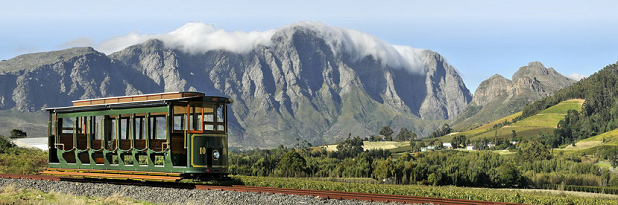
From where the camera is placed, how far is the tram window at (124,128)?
33156 mm

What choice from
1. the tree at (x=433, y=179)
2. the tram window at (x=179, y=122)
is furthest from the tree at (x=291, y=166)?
the tram window at (x=179, y=122)

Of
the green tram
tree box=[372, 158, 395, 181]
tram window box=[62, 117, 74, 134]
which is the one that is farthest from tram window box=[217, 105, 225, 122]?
tree box=[372, 158, 395, 181]

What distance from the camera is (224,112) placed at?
31.6m

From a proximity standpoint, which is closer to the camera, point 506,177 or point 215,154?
point 215,154

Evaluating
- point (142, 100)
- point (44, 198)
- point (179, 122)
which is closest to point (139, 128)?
point (142, 100)

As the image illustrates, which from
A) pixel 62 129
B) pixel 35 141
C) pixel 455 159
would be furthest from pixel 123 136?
pixel 455 159

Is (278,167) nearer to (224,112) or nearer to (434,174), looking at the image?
(434,174)

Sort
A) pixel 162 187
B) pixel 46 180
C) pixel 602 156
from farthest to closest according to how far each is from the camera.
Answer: pixel 602 156 → pixel 46 180 → pixel 162 187

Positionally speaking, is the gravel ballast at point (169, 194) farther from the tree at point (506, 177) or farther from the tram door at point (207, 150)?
the tree at point (506, 177)

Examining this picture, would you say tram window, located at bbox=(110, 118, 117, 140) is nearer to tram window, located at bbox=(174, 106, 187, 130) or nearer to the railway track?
the railway track

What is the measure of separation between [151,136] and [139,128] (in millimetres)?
978

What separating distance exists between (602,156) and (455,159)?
153 feet

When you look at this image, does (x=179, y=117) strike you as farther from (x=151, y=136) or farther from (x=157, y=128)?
(x=151, y=136)

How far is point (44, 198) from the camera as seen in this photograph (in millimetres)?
28156
